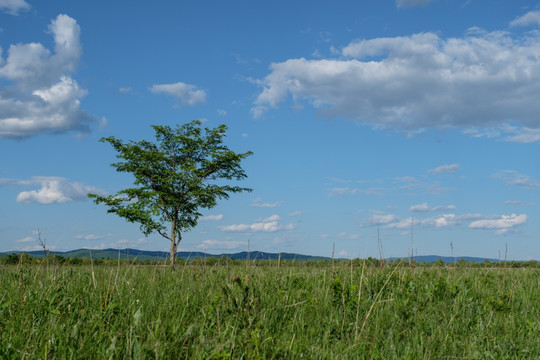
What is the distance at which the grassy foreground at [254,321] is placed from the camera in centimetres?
359

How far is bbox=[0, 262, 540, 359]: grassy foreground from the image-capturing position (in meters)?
3.59

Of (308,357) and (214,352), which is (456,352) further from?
(214,352)

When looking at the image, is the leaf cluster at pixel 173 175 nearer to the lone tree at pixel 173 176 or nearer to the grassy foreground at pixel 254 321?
the lone tree at pixel 173 176

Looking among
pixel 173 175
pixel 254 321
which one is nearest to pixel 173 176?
pixel 173 175

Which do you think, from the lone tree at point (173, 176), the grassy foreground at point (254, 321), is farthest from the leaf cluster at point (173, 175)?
the grassy foreground at point (254, 321)

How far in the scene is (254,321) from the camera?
441cm

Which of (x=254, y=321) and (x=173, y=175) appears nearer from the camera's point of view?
(x=254, y=321)

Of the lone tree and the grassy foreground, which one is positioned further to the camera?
the lone tree

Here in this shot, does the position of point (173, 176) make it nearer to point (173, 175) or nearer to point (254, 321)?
point (173, 175)

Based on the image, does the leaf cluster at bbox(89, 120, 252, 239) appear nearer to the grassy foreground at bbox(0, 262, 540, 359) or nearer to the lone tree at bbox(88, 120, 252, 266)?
the lone tree at bbox(88, 120, 252, 266)

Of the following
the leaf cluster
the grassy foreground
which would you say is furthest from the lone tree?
the grassy foreground

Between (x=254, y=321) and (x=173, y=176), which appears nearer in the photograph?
(x=254, y=321)

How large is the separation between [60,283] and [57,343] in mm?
2032

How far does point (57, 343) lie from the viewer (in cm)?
363
